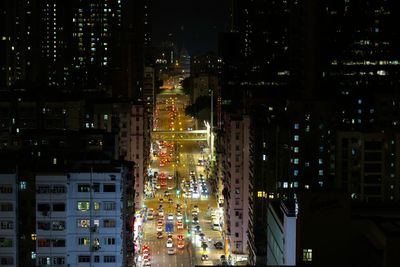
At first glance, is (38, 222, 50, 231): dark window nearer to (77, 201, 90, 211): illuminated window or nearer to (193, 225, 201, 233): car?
(77, 201, 90, 211): illuminated window

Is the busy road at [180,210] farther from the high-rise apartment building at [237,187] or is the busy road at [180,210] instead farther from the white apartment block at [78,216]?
the white apartment block at [78,216]

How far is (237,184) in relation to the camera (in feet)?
91.5

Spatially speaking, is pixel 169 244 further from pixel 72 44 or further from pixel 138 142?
pixel 72 44

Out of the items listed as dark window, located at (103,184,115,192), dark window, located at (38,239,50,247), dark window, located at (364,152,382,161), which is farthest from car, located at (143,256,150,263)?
dark window, located at (103,184,115,192)

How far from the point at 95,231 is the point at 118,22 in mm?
48508

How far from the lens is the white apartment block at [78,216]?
15.3 meters

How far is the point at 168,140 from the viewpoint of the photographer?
54.7 m

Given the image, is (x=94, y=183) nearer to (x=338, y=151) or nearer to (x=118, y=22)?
(x=338, y=151)

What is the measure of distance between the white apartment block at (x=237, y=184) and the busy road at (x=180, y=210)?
0.88m

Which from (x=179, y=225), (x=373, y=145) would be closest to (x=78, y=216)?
(x=373, y=145)

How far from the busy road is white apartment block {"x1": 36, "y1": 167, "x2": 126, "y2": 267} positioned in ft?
29.3

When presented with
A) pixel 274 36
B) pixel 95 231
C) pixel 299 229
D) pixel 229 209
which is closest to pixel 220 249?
pixel 229 209

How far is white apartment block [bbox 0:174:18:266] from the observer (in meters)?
15.4

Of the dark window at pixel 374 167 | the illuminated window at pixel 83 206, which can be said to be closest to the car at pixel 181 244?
the dark window at pixel 374 167
